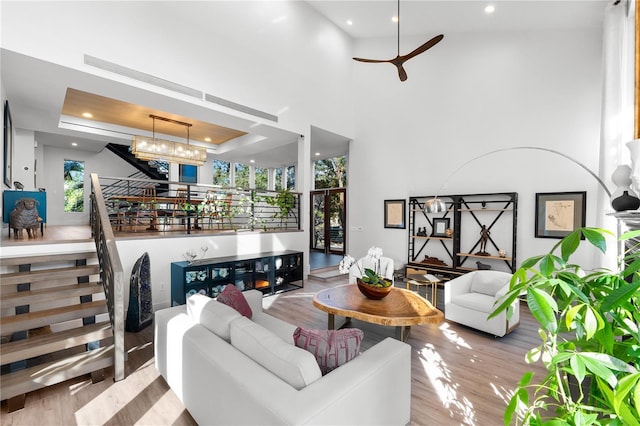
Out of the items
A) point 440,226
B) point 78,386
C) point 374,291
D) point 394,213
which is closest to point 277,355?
point 374,291

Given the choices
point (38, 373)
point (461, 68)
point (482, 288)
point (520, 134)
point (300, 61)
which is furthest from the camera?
point (300, 61)

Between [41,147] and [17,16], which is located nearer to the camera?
[17,16]

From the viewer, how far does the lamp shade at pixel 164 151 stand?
613 cm

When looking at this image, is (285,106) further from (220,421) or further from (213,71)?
(220,421)

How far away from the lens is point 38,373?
2.51 m

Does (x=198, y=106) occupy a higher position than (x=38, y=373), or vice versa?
(x=198, y=106)

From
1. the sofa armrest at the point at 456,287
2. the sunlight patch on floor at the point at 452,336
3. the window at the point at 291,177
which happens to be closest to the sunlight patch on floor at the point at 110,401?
the sunlight patch on floor at the point at 452,336

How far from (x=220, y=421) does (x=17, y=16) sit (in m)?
4.97

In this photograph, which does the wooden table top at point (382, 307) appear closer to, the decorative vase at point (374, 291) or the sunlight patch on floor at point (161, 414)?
the decorative vase at point (374, 291)

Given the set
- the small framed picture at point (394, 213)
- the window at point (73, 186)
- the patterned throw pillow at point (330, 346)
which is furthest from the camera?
the window at point (73, 186)

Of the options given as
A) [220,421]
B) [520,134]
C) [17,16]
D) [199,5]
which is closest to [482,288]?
[520,134]

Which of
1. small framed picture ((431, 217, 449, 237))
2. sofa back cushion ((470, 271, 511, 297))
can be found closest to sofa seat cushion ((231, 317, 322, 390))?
sofa back cushion ((470, 271, 511, 297))

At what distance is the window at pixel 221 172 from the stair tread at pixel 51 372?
Answer: 8071mm

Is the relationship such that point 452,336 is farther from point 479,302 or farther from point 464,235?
point 464,235
